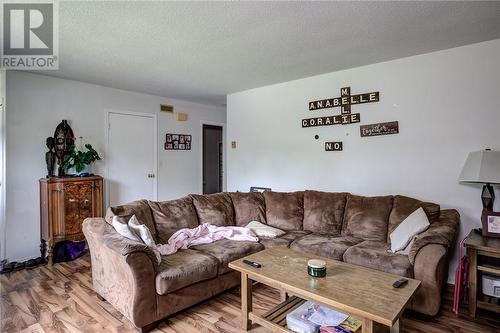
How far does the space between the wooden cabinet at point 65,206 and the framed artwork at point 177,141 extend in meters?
1.51

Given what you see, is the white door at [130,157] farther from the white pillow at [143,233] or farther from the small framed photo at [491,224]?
the small framed photo at [491,224]

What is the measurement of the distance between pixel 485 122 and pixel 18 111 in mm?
5127

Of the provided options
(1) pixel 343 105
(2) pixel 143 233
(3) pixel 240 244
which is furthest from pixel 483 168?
(2) pixel 143 233

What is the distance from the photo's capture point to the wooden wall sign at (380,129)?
315 centimetres

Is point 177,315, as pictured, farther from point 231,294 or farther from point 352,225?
point 352,225

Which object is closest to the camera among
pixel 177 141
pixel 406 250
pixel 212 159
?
pixel 406 250

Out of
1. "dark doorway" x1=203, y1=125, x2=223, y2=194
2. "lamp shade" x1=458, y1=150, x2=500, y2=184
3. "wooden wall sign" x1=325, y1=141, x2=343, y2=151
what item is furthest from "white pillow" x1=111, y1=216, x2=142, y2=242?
"dark doorway" x1=203, y1=125, x2=223, y2=194

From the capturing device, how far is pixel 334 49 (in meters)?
2.81

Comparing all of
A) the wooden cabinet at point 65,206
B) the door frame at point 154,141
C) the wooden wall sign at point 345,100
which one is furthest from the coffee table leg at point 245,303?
the door frame at point 154,141

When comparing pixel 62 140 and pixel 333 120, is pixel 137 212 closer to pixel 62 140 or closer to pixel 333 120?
pixel 62 140

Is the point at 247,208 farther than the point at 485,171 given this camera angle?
Yes

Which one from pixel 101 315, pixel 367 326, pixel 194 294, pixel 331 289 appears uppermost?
pixel 331 289

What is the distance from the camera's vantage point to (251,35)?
2.46m

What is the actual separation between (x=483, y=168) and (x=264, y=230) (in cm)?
211
